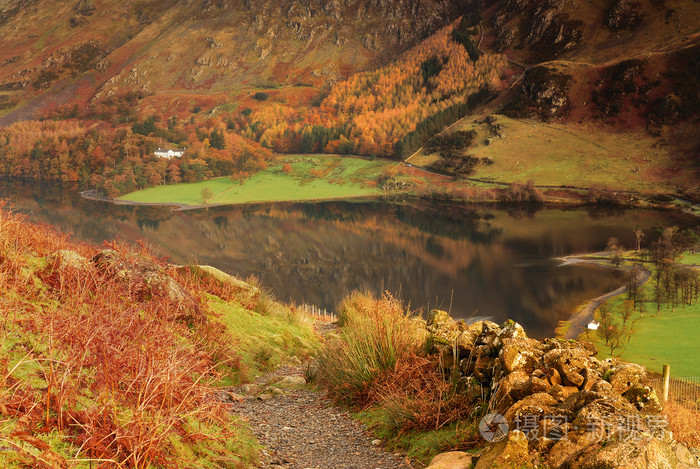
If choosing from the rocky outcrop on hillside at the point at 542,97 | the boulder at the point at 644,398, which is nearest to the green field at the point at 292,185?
the rocky outcrop on hillside at the point at 542,97

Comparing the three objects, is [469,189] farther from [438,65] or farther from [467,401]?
[467,401]

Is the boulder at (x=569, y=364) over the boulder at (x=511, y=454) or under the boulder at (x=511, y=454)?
under

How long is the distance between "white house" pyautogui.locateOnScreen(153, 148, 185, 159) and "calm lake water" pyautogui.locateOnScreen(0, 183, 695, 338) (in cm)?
2115

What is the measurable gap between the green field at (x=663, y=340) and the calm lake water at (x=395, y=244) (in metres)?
5.38

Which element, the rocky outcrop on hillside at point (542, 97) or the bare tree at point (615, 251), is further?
the rocky outcrop on hillside at point (542, 97)

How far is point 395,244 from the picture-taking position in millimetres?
72188

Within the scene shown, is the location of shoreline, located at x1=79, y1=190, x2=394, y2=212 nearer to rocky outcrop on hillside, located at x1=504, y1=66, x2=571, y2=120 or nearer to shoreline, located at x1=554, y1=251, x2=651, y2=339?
rocky outcrop on hillside, located at x1=504, y1=66, x2=571, y2=120

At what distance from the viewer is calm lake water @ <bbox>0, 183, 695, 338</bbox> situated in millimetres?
48125

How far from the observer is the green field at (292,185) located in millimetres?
105000

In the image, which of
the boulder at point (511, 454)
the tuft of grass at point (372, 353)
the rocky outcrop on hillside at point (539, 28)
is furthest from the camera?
the rocky outcrop on hillside at point (539, 28)
